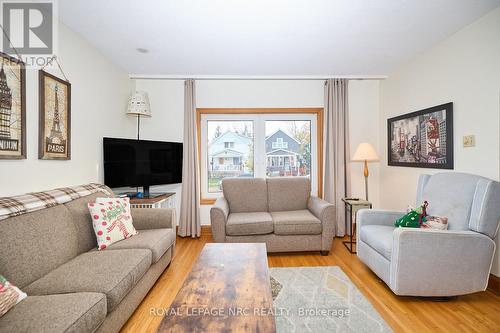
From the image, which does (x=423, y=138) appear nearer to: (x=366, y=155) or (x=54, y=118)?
(x=366, y=155)

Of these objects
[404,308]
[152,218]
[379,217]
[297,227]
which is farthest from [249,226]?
[404,308]

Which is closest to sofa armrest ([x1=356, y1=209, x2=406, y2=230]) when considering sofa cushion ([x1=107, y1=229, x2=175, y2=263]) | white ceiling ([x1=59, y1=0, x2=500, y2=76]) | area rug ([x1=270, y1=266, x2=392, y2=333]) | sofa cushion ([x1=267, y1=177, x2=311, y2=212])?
area rug ([x1=270, y1=266, x2=392, y2=333])

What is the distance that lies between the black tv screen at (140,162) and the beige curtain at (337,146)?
233 cm

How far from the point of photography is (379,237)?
86.7 inches

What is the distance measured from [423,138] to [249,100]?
245 cm

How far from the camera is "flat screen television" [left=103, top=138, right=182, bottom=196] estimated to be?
2818mm

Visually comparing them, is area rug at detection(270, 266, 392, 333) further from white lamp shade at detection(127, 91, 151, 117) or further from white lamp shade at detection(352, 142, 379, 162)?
white lamp shade at detection(127, 91, 151, 117)

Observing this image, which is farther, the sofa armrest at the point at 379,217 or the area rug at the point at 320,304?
the sofa armrest at the point at 379,217

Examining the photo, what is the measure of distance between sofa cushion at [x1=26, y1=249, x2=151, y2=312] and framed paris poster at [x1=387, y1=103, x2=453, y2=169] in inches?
127

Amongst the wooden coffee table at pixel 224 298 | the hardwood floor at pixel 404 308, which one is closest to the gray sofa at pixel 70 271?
the hardwood floor at pixel 404 308

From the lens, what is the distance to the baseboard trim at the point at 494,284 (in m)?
2.08

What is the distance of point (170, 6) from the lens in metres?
1.97

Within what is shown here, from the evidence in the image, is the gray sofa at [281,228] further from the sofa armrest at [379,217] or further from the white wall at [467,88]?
the white wall at [467,88]

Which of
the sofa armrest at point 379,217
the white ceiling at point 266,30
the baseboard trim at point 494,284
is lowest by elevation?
the baseboard trim at point 494,284
